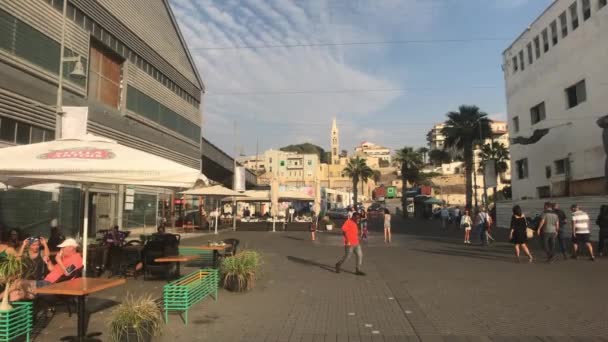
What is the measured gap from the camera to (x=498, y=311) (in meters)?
6.95

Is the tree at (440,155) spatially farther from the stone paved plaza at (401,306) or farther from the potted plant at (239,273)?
the potted plant at (239,273)

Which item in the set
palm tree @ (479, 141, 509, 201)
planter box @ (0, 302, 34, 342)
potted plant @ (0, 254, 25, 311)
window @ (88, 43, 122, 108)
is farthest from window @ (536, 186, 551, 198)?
planter box @ (0, 302, 34, 342)

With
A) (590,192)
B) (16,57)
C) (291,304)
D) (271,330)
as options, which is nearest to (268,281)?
(291,304)

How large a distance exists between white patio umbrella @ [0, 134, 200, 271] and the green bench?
151 centimetres

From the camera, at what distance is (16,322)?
508 cm

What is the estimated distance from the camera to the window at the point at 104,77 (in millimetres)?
20781

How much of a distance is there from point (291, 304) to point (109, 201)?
17.1 meters

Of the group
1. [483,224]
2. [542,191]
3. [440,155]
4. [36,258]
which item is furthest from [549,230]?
[440,155]

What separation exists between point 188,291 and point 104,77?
18.1 m

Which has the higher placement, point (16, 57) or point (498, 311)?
point (16, 57)

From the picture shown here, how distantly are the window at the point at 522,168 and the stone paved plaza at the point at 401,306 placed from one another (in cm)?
2442

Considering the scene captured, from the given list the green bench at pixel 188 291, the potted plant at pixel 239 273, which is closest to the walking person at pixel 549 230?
the potted plant at pixel 239 273

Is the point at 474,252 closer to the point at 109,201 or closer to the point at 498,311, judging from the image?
the point at 498,311

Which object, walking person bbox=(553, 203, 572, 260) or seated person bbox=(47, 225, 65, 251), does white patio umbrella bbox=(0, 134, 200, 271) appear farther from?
walking person bbox=(553, 203, 572, 260)
